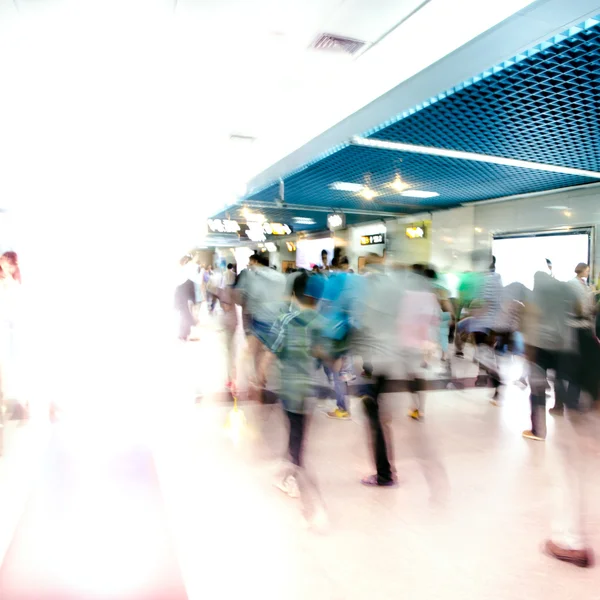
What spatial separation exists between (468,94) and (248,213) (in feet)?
28.5

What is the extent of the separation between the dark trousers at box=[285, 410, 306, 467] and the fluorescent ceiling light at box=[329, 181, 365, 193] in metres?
6.31

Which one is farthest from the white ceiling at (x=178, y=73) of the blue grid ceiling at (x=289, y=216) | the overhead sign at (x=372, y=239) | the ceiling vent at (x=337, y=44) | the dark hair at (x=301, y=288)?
the overhead sign at (x=372, y=239)

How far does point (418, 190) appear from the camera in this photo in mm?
9078

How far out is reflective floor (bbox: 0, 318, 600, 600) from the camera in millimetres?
2174

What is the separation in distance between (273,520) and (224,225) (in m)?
10.8

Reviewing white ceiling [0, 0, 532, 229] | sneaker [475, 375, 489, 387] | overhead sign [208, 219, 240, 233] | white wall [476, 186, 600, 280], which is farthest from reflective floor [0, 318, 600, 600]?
overhead sign [208, 219, 240, 233]

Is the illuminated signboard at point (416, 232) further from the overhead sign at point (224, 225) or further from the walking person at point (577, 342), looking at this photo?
the walking person at point (577, 342)

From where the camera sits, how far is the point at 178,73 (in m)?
4.81

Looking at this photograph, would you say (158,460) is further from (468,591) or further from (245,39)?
(245,39)

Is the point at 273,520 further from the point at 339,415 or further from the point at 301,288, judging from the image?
the point at 339,415

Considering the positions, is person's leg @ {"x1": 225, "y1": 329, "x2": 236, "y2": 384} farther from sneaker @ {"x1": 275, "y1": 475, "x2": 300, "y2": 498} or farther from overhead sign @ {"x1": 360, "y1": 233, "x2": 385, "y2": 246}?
overhead sign @ {"x1": 360, "y1": 233, "x2": 385, "y2": 246}

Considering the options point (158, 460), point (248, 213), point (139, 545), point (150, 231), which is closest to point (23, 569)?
point (139, 545)

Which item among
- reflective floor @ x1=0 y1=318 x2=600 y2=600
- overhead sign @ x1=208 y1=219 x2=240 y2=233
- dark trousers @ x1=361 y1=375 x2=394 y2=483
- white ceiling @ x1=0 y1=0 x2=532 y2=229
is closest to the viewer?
reflective floor @ x1=0 y1=318 x2=600 y2=600

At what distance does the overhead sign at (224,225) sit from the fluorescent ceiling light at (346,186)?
439 cm
